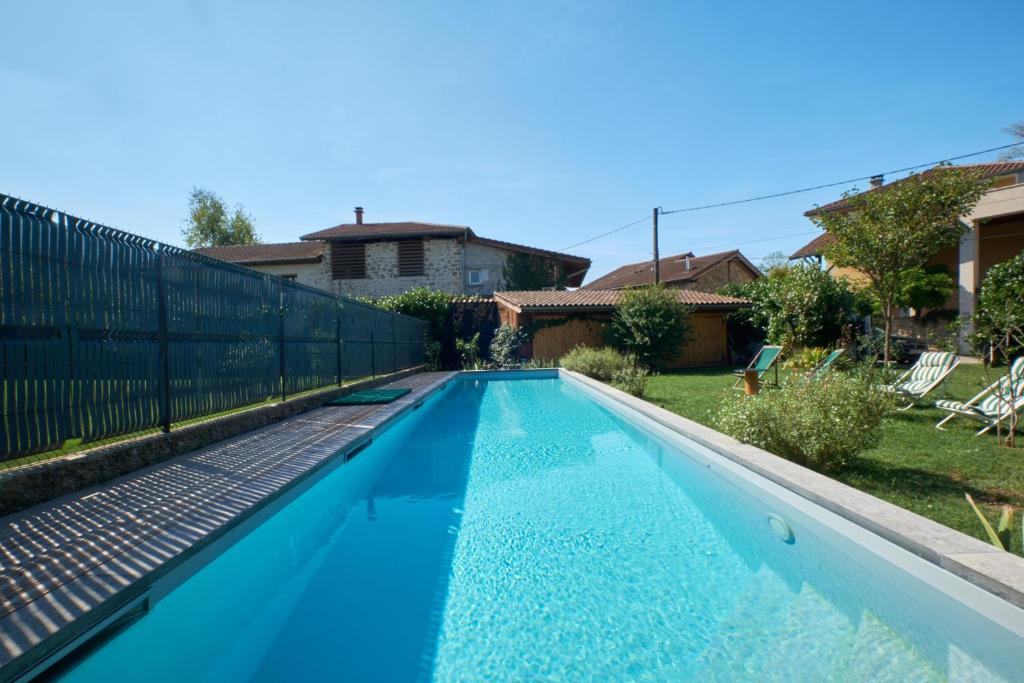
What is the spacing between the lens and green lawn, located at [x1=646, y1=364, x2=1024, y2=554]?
364 cm

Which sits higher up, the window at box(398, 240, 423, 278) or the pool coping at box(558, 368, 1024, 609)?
the window at box(398, 240, 423, 278)

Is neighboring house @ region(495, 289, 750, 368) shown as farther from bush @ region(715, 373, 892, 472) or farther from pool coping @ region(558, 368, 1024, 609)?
pool coping @ region(558, 368, 1024, 609)

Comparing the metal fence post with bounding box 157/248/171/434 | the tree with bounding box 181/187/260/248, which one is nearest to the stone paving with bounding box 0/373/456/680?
the metal fence post with bounding box 157/248/171/434

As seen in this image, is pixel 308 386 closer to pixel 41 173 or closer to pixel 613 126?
pixel 613 126

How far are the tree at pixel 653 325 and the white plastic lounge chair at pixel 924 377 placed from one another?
902cm

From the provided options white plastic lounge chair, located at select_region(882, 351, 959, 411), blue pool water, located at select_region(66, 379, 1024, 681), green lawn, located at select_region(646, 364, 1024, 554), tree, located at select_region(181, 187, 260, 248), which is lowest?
blue pool water, located at select_region(66, 379, 1024, 681)

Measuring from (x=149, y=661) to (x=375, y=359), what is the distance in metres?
10.6

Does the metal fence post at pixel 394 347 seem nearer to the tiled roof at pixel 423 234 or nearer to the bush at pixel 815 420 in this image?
the tiled roof at pixel 423 234

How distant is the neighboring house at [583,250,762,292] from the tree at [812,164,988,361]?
20720 millimetres

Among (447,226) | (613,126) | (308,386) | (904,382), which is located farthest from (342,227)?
(904,382)

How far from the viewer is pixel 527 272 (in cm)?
2495

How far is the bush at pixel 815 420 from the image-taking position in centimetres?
460

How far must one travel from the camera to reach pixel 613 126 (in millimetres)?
16953

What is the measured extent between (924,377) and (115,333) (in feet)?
35.1
